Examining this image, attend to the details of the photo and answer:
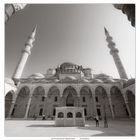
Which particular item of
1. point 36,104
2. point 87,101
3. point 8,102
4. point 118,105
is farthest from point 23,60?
point 118,105

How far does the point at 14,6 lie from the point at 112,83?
19408 millimetres

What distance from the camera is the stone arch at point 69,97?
69.9 feet

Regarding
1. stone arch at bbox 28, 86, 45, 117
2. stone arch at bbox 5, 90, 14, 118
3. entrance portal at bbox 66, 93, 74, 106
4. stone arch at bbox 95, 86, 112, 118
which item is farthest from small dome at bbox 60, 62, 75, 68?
stone arch at bbox 5, 90, 14, 118

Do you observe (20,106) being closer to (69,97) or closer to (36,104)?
(36,104)

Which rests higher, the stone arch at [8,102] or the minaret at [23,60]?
the minaret at [23,60]

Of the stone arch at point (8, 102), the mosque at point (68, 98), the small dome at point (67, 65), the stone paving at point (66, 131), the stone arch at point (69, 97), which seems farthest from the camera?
the small dome at point (67, 65)

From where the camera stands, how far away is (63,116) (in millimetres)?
10203

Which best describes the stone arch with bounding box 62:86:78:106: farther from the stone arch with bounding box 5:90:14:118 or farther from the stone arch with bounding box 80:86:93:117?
the stone arch with bounding box 5:90:14:118

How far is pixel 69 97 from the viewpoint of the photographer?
21.9 m

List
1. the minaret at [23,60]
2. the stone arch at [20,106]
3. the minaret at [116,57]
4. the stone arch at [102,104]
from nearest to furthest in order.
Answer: the stone arch at [20,106] → the stone arch at [102,104] → the minaret at [23,60] → the minaret at [116,57]

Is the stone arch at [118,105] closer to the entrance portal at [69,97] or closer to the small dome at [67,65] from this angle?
the entrance portal at [69,97]

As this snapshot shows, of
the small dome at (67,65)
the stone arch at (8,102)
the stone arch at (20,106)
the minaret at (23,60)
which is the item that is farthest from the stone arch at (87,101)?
the minaret at (23,60)

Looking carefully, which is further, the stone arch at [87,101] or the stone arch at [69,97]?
the stone arch at [69,97]

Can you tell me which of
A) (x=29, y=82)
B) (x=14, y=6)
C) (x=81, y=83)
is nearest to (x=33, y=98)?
(x=29, y=82)
